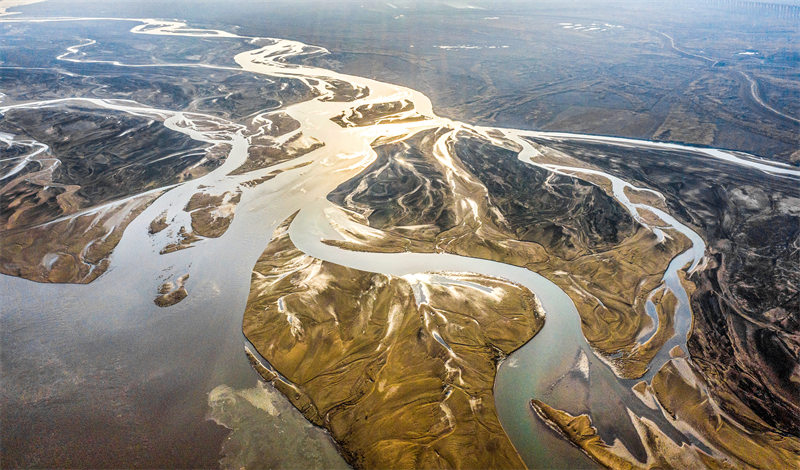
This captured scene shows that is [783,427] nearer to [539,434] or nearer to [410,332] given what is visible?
[539,434]

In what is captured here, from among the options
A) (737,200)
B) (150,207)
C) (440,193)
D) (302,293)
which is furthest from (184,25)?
(737,200)

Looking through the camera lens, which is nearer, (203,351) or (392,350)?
(203,351)

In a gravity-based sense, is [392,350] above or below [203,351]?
above

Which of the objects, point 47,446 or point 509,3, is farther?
point 509,3

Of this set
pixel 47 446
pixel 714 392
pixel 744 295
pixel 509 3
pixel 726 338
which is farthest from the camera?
pixel 509 3

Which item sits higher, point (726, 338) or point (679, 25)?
point (679, 25)

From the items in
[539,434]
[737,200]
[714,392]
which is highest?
[737,200]

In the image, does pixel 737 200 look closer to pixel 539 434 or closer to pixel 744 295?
pixel 744 295

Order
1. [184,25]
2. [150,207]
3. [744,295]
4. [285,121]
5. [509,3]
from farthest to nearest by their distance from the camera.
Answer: [509,3] < [184,25] < [285,121] < [150,207] < [744,295]

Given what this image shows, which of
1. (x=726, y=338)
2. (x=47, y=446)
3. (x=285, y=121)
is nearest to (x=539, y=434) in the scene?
(x=726, y=338)
